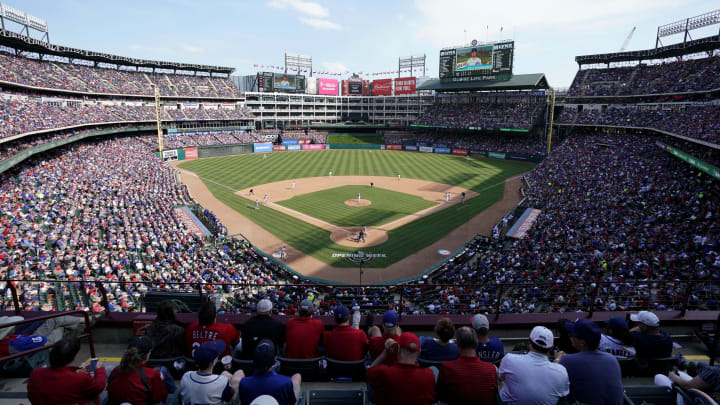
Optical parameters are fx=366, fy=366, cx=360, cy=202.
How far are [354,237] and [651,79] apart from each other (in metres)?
51.3

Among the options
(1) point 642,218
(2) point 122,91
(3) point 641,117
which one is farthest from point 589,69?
(2) point 122,91

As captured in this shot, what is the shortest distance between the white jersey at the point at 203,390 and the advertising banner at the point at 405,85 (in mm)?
92096

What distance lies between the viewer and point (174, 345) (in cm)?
525

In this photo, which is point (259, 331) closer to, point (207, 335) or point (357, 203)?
point (207, 335)

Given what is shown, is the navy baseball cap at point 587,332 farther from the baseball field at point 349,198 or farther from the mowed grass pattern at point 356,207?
the mowed grass pattern at point 356,207

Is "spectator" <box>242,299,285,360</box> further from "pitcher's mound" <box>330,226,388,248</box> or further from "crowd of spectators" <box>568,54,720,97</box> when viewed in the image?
"crowd of spectators" <box>568,54,720,97</box>

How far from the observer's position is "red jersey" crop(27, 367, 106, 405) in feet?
12.7

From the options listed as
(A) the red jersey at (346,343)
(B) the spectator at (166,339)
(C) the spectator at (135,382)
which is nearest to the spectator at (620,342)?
(A) the red jersey at (346,343)

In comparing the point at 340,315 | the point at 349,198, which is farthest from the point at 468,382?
the point at 349,198

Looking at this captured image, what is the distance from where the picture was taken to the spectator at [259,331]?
508 centimetres

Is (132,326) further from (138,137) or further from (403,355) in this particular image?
(138,137)

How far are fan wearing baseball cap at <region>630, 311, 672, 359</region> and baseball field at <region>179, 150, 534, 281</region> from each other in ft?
54.3

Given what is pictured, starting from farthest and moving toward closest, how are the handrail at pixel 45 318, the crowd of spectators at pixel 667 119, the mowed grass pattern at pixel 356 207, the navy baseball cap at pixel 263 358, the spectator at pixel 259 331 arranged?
the mowed grass pattern at pixel 356 207 < the crowd of spectators at pixel 667 119 < the spectator at pixel 259 331 < the handrail at pixel 45 318 < the navy baseball cap at pixel 263 358

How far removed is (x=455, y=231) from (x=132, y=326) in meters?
24.8
